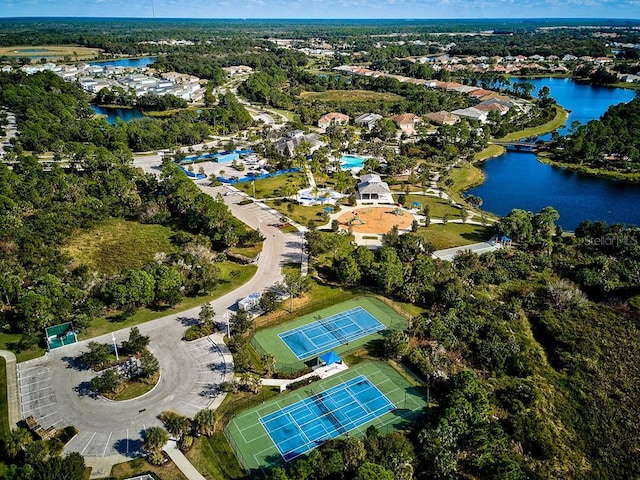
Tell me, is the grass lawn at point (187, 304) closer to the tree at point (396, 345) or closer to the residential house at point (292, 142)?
the tree at point (396, 345)

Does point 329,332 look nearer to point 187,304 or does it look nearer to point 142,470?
point 187,304

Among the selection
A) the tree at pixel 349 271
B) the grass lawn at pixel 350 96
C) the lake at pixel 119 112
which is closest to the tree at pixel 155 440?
the tree at pixel 349 271

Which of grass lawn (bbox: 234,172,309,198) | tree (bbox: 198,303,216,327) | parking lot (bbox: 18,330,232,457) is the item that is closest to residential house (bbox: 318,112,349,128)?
grass lawn (bbox: 234,172,309,198)

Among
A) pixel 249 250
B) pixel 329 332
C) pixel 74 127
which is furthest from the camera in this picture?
pixel 74 127

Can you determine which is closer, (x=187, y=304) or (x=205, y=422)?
(x=205, y=422)

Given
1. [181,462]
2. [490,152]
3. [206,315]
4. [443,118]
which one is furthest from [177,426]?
[443,118]

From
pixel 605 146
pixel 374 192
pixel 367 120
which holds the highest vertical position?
pixel 367 120

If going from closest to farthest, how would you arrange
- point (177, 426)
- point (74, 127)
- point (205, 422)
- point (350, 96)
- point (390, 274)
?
1. point (177, 426)
2. point (205, 422)
3. point (390, 274)
4. point (74, 127)
5. point (350, 96)
